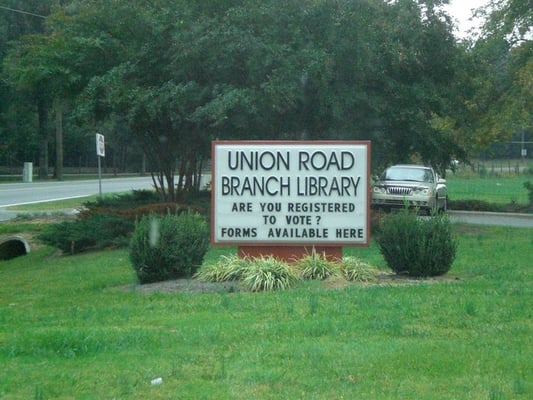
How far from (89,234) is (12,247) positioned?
4.73 metres

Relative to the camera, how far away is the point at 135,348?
30.1 feet

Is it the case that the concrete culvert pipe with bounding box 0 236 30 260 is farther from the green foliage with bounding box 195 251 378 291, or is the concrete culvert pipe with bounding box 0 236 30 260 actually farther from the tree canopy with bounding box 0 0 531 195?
the green foliage with bounding box 195 251 378 291

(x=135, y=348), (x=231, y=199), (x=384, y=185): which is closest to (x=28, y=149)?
(x=384, y=185)

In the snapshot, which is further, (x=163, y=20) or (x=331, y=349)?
(x=163, y=20)

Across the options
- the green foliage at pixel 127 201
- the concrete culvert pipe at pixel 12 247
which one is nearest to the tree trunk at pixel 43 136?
the green foliage at pixel 127 201

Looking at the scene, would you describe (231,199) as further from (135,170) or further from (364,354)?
(135,170)

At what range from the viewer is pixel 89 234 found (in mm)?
23188

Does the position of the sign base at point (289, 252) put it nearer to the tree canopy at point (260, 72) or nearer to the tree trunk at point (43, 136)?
the tree canopy at point (260, 72)

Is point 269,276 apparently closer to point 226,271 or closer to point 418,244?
point 226,271

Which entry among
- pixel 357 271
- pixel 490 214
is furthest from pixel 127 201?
pixel 357 271

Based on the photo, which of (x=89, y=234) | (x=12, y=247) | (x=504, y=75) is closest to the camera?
(x=89, y=234)

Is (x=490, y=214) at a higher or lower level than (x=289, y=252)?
lower

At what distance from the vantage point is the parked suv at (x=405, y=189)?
28.9 m

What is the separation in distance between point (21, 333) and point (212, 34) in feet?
46.4
